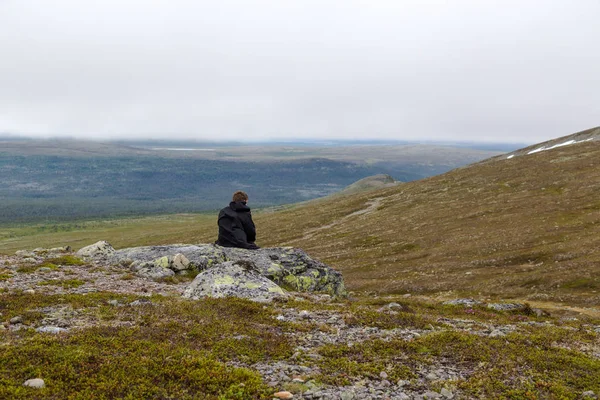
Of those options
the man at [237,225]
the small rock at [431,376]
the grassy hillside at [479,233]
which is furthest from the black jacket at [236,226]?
the grassy hillside at [479,233]

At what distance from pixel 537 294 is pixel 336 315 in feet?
98.1

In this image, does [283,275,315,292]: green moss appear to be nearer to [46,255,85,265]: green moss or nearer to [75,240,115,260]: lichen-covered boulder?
A: [75,240,115,260]: lichen-covered boulder

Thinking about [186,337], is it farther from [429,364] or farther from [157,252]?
[157,252]

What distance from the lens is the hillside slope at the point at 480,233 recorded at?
1761 inches

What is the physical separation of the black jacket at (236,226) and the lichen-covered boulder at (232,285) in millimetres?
5163

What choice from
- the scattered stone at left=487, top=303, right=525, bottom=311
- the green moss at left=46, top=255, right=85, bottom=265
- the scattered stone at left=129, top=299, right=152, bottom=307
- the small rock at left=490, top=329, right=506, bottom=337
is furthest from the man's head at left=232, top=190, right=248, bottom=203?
the scattered stone at left=487, top=303, right=525, bottom=311

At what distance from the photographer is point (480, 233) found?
70.6 meters

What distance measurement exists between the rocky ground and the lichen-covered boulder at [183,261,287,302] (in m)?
1.17

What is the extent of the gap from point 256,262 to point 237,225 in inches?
128

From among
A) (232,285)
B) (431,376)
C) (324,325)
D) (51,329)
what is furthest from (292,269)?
(431,376)

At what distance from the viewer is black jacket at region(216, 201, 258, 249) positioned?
2750 cm

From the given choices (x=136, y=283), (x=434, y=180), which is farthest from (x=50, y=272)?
(x=434, y=180)

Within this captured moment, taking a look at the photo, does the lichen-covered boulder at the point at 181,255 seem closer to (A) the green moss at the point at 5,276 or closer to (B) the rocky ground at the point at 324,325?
(B) the rocky ground at the point at 324,325

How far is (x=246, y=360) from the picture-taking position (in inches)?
470
